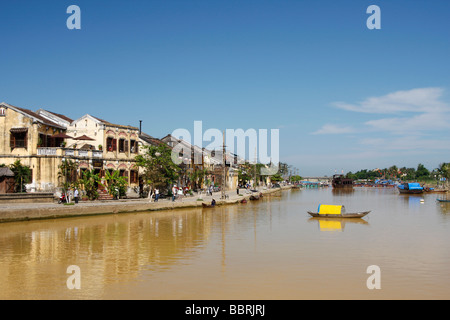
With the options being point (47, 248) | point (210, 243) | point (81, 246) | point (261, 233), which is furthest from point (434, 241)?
point (47, 248)

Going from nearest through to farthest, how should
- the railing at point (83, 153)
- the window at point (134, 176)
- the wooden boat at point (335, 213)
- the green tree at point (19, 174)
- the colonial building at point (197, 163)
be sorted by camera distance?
the wooden boat at point (335, 213), the green tree at point (19, 174), the railing at point (83, 153), the window at point (134, 176), the colonial building at point (197, 163)

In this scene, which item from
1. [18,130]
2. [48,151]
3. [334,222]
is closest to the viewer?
[334,222]

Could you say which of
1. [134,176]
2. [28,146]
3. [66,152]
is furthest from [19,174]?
[134,176]

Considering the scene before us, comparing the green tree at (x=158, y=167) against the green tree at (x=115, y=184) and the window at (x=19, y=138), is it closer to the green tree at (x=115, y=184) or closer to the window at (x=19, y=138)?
the green tree at (x=115, y=184)

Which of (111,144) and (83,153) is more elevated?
(111,144)

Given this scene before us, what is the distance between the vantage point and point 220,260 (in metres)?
20.4

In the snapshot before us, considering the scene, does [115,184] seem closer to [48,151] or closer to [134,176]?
[134,176]

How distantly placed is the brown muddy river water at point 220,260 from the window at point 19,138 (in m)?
14.5

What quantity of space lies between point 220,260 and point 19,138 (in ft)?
108

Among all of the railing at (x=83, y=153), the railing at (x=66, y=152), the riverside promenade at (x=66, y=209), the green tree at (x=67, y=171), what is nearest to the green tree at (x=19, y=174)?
the railing at (x=66, y=152)

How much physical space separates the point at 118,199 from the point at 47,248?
73.9 feet

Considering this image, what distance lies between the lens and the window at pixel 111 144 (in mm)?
48844
